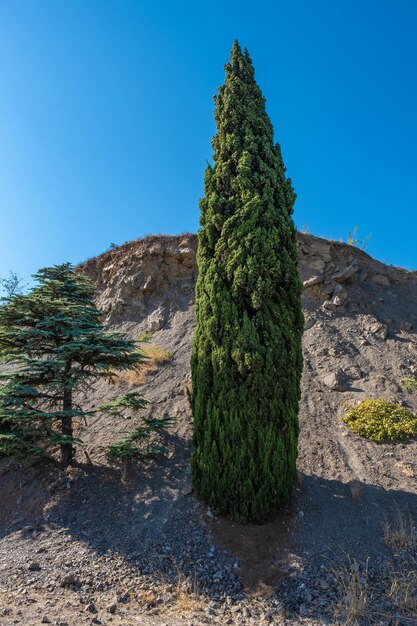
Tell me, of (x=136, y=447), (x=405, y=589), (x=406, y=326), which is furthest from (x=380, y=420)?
(x=136, y=447)

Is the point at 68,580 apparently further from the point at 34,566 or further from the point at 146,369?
the point at 146,369

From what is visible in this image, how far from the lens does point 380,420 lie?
29.3 ft

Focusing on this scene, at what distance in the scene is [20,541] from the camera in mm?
5867

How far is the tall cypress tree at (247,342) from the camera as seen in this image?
19.5ft

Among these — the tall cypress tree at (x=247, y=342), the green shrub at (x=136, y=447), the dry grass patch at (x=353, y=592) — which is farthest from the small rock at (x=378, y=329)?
the dry grass patch at (x=353, y=592)

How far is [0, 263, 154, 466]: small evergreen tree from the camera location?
22.6 ft

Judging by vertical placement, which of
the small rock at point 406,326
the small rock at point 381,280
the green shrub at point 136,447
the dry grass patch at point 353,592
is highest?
the small rock at point 381,280

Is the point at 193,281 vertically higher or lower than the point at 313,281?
lower

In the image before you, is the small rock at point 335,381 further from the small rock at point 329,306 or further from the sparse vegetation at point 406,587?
the sparse vegetation at point 406,587

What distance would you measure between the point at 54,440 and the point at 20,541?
5.32ft

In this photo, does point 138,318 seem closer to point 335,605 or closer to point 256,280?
point 256,280

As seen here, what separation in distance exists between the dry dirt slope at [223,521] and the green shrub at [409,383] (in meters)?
0.26

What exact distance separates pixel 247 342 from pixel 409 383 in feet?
23.0

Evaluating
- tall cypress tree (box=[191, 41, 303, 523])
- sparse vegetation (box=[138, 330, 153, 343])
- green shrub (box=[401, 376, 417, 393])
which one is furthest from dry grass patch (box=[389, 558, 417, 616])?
sparse vegetation (box=[138, 330, 153, 343])
